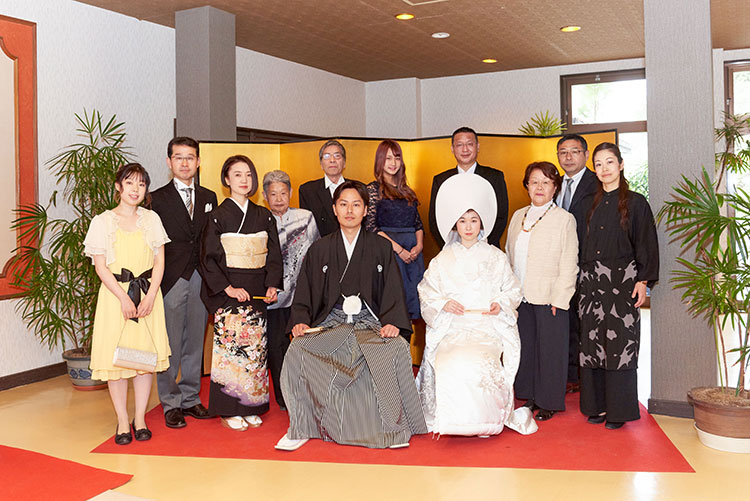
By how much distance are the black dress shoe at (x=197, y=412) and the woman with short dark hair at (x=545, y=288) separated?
190 cm

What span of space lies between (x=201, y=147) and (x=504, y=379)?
9.68 ft

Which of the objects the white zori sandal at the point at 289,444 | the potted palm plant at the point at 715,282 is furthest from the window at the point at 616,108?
the white zori sandal at the point at 289,444

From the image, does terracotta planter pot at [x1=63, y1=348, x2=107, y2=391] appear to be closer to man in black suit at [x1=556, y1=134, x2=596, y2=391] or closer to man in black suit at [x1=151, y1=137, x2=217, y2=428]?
man in black suit at [x1=151, y1=137, x2=217, y2=428]

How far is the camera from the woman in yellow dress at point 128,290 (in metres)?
3.57

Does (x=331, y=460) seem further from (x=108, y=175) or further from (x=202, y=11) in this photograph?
(x=202, y=11)

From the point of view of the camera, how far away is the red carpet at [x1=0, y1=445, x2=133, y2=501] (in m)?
2.99

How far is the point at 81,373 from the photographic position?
16.1 ft

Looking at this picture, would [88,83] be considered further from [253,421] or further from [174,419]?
[253,421]

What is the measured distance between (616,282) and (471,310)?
0.81 m

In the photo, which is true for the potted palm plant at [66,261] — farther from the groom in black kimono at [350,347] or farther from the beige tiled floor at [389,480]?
the groom in black kimono at [350,347]

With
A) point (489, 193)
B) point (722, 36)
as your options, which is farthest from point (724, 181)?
point (489, 193)

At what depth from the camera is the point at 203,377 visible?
206 inches

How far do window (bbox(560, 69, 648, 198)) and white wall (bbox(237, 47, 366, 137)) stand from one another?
2688 mm

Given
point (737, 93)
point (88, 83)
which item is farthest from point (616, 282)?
point (737, 93)
